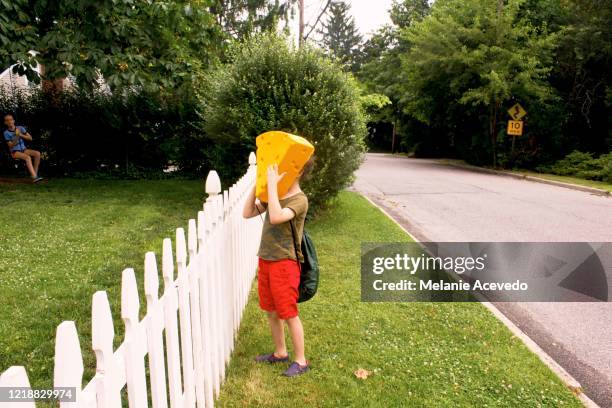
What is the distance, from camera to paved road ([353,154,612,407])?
3.87 metres

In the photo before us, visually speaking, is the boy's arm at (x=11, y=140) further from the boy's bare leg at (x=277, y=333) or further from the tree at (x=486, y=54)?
the tree at (x=486, y=54)

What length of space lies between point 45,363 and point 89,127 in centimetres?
1146

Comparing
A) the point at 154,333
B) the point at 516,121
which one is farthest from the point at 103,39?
the point at 516,121

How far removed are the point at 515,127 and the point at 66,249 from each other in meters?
19.8

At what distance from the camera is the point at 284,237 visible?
3.21 metres

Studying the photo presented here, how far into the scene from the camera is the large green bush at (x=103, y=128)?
13320 mm

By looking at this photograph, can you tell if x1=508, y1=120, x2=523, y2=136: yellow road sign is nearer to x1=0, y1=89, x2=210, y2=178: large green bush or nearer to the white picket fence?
x1=0, y1=89, x2=210, y2=178: large green bush

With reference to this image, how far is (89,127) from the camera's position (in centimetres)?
1341

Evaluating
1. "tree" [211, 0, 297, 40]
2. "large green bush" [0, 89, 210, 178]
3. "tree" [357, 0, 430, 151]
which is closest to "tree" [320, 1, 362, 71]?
"tree" [357, 0, 430, 151]

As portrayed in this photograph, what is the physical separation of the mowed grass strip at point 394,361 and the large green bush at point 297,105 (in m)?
3.29

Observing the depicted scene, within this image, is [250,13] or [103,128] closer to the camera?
[103,128]

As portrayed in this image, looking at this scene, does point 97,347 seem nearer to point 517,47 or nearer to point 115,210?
point 115,210

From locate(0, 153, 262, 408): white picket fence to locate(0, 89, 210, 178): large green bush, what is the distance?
9.64m

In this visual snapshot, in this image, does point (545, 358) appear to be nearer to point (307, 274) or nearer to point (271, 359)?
point (307, 274)
